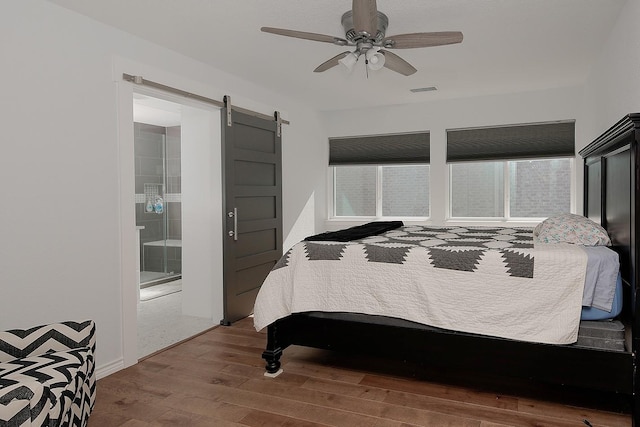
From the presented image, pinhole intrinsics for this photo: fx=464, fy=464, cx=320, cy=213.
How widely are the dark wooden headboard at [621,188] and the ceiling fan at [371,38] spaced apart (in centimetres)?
103

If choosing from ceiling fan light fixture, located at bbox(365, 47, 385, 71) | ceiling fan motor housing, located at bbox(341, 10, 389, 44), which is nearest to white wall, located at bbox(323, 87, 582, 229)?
ceiling fan motor housing, located at bbox(341, 10, 389, 44)

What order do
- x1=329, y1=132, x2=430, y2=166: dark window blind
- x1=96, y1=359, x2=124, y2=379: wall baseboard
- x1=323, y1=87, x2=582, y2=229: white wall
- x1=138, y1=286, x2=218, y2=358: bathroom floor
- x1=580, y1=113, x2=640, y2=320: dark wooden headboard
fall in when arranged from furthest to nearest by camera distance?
x1=329, y1=132, x2=430, y2=166: dark window blind < x1=323, y1=87, x2=582, y2=229: white wall < x1=138, y1=286, x2=218, y2=358: bathroom floor < x1=96, y1=359, x2=124, y2=379: wall baseboard < x1=580, y1=113, x2=640, y2=320: dark wooden headboard

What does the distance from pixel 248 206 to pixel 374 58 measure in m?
2.17

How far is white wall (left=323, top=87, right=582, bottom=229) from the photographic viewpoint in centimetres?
520

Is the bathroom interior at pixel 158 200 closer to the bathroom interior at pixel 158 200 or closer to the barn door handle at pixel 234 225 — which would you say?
the bathroom interior at pixel 158 200

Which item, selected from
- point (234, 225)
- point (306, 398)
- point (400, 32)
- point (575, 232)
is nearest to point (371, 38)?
point (400, 32)

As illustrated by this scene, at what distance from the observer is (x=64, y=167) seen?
2.82 metres

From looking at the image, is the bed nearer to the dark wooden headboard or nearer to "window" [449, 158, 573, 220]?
the dark wooden headboard

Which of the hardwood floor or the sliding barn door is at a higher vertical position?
the sliding barn door

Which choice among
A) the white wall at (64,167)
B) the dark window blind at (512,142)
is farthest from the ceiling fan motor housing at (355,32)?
the dark window blind at (512,142)

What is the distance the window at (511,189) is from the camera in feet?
17.7

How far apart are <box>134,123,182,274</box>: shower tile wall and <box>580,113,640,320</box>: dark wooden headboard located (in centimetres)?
525

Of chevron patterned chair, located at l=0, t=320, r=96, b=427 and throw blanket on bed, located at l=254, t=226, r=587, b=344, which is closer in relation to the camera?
chevron patterned chair, located at l=0, t=320, r=96, b=427

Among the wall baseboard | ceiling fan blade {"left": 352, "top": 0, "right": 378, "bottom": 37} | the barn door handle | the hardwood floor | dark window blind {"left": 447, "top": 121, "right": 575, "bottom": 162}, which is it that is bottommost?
the hardwood floor
